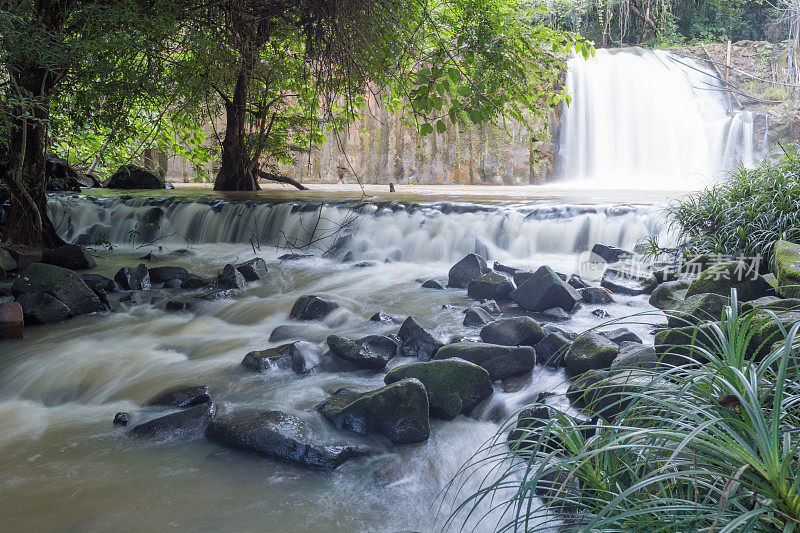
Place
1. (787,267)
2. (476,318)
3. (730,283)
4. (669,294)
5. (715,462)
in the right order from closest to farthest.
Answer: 1. (715,462)
2. (787,267)
3. (730,283)
4. (476,318)
5. (669,294)

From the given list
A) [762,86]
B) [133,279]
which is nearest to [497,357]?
[133,279]

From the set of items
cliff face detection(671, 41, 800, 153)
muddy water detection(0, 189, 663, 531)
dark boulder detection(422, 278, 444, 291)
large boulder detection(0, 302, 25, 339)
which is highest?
cliff face detection(671, 41, 800, 153)

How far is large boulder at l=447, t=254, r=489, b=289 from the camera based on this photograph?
6.38 metres

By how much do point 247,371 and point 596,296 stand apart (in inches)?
135

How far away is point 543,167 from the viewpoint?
18984mm

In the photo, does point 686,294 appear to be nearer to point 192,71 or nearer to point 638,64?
point 192,71

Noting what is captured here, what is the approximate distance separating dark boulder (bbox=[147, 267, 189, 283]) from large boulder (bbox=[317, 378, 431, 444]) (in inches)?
167

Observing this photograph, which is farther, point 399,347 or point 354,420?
point 399,347

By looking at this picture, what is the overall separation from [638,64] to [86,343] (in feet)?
62.6

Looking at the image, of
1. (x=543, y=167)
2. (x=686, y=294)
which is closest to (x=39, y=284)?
(x=686, y=294)

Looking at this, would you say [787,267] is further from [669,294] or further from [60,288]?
[60,288]

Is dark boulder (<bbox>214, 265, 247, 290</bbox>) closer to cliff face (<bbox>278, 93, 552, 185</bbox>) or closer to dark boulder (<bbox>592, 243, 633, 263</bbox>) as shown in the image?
dark boulder (<bbox>592, 243, 633, 263</bbox>)

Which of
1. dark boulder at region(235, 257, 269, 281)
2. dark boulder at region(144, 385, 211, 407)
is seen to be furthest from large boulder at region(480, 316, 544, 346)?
dark boulder at region(235, 257, 269, 281)

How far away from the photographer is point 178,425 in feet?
9.77
